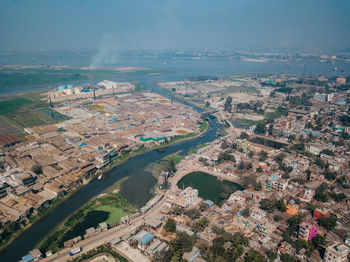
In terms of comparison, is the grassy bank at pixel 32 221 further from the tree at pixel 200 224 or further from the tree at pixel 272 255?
the tree at pixel 272 255

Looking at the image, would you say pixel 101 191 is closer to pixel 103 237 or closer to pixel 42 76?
pixel 103 237

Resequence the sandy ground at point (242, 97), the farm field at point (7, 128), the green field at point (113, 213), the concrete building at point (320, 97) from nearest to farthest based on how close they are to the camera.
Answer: the green field at point (113, 213) → the farm field at point (7, 128) → the concrete building at point (320, 97) → the sandy ground at point (242, 97)

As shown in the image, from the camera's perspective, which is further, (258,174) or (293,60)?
(293,60)

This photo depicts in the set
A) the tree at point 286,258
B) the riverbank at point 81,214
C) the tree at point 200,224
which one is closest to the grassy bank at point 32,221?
the riverbank at point 81,214

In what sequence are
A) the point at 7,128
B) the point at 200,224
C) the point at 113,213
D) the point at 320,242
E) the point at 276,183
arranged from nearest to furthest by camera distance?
A: the point at 320,242, the point at 200,224, the point at 113,213, the point at 276,183, the point at 7,128

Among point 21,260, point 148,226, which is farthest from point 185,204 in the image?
point 21,260

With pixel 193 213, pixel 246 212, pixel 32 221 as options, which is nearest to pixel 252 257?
pixel 246 212

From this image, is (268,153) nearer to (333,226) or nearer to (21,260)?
(333,226)
